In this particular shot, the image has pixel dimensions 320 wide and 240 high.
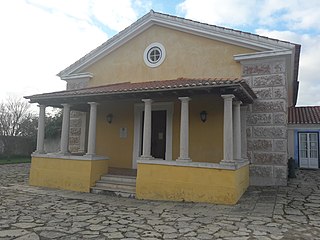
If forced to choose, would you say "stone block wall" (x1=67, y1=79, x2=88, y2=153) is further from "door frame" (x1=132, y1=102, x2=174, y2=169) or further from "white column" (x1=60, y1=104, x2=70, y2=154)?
"door frame" (x1=132, y1=102, x2=174, y2=169)

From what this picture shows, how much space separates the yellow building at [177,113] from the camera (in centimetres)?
722

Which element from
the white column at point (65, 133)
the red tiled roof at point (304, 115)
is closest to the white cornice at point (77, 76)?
the white column at point (65, 133)

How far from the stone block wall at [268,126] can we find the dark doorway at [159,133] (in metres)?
2.87

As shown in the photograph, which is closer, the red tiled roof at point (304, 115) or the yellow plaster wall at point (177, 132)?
the yellow plaster wall at point (177, 132)

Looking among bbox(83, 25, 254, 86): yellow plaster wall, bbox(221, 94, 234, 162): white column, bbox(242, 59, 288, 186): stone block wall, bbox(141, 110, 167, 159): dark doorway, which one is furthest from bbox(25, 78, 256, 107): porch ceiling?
bbox(141, 110, 167, 159): dark doorway

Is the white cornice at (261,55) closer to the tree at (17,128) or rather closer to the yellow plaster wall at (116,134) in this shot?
the yellow plaster wall at (116,134)

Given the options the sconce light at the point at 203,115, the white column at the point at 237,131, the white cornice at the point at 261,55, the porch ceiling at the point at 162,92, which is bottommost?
the white column at the point at 237,131

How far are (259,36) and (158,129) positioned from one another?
4.56 m

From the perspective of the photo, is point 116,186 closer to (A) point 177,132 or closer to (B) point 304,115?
(A) point 177,132

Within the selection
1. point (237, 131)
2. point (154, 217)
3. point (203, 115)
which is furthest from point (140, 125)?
point (154, 217)

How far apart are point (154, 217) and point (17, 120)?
19856 millimetres

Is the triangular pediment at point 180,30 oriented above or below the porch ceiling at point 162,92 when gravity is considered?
above

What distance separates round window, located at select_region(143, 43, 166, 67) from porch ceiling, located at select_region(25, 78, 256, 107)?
130cm

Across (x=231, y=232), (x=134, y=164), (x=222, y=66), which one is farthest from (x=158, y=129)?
(x=231, y=232)
